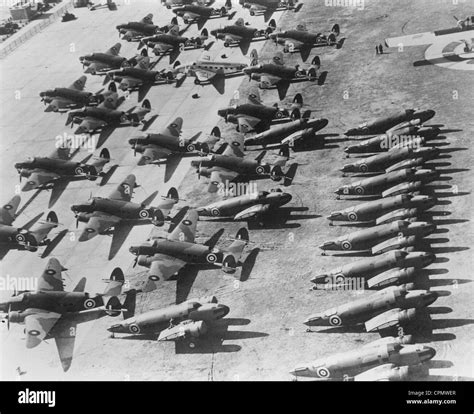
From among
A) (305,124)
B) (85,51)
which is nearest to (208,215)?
(305,124)

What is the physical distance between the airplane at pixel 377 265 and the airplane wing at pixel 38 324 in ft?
80.4

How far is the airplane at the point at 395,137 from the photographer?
7350 cm

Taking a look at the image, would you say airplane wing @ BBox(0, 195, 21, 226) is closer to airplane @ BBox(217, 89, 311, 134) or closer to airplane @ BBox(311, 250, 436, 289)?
airplane @ BBox(217, 89, 311, 134)

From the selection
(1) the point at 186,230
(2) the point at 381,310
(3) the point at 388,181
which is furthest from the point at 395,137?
(2) the point at 381,310

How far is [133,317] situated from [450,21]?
257 feet

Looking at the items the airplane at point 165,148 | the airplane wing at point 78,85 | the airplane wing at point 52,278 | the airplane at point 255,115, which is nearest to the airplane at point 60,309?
the airplane wing at point 52,278

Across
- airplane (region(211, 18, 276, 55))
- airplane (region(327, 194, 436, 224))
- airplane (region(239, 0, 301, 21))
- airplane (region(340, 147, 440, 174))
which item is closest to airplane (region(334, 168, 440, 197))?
airplane (region(340, 147, 440, 174))

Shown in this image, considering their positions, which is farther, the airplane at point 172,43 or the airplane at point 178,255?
the airplane at point 172,43

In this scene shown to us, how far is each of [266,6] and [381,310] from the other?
83.6 meters

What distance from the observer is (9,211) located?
239ft

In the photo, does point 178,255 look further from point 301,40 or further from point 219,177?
point 301,40

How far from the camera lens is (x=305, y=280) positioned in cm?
5853

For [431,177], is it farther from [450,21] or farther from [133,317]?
[450,21]

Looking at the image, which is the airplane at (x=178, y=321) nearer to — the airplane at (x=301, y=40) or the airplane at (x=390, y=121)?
the airplane at (x=390, y=121)
